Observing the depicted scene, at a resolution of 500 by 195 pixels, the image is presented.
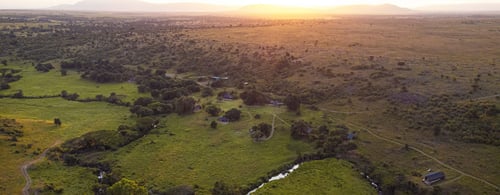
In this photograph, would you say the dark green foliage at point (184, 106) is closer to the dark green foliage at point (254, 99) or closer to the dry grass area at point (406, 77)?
the dark green foliage at point (254, 99)

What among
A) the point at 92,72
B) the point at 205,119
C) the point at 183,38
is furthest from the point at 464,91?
the point at 183,38

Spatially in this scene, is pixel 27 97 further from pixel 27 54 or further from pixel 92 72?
pixel 27 54

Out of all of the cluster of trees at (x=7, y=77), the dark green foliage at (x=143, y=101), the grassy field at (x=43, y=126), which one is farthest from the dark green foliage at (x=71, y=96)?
the cluster of trees at (x=7, y=77)

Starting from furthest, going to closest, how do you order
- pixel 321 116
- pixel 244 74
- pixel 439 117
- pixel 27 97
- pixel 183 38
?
pixel 183 38, pixel 244 74, pixel 27 97, pixel 321 116, pixel 439 117

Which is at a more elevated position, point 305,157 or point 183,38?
point 183,38

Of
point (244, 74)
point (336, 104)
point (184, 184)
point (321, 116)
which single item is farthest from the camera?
point (244, 74)

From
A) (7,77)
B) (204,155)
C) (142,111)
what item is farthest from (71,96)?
(204,155)
